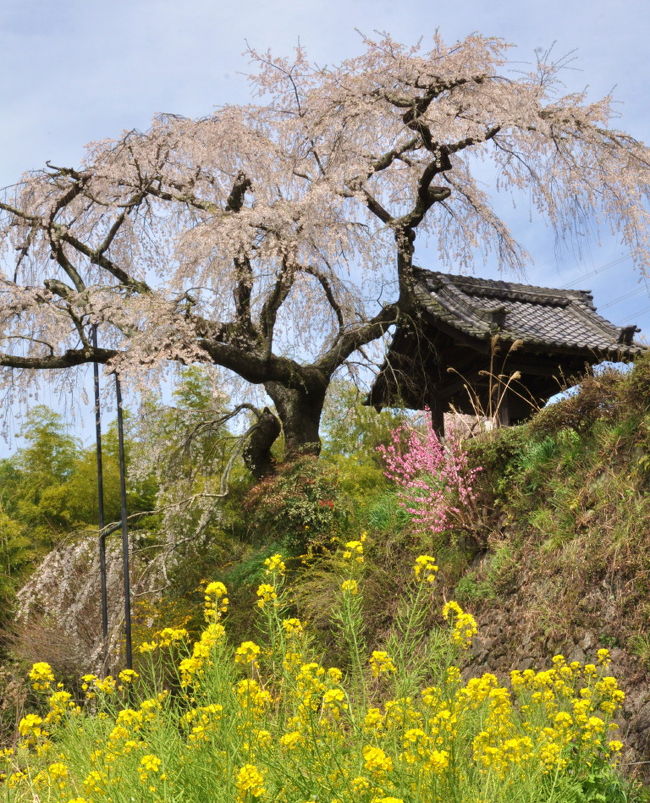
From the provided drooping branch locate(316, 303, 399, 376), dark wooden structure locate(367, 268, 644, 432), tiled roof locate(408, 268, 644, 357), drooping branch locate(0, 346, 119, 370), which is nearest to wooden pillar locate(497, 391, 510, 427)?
dark wooden structure locate(367, 268, 644, 432)

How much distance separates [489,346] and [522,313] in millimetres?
1875

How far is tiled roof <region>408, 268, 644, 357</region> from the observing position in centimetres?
1077

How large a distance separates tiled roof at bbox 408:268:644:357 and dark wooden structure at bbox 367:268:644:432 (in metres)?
0.02

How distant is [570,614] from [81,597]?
804 cm

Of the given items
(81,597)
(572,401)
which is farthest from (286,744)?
(81,597)

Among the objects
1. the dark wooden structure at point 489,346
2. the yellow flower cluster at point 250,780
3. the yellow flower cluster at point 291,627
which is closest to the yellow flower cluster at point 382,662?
the yellow flower cluster at point 291,627

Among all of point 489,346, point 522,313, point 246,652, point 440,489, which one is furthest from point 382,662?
point 522,313

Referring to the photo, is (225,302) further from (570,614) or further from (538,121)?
(570,614)

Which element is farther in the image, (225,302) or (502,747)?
(225,302)

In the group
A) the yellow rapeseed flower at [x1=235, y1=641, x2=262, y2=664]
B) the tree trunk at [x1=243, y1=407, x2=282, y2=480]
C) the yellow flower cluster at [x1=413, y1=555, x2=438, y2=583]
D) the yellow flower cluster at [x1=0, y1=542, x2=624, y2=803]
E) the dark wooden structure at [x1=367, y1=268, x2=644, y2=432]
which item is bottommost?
the yellow flower cluster at [x1=0, y1=542, x2=624, y2=803]

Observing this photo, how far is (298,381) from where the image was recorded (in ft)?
43.7

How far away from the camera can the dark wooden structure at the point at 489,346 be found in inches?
424

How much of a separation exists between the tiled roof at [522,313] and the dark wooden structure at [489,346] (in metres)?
0.02

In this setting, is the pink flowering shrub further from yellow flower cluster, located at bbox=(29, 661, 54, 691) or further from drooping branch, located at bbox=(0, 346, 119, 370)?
yellow flower cluster, located at bbox=(29, 661, 54, 691)
